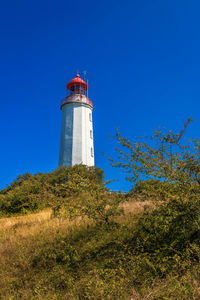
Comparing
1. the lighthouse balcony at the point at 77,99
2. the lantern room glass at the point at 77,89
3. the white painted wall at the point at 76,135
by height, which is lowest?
the white painted wall at the point at 76,135

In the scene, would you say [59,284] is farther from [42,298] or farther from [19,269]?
[19,269]

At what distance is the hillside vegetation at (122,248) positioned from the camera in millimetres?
3771

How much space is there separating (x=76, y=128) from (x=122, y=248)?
21382 mm

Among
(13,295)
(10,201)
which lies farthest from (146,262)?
(10,201)

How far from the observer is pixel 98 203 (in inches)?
233

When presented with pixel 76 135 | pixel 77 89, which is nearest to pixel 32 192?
pixel 76 135

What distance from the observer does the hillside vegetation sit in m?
3.77

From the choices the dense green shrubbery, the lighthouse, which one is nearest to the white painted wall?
the lighthouse

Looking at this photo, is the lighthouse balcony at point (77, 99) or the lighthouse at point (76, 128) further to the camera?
the lighthouse balcony at point (77, 99)

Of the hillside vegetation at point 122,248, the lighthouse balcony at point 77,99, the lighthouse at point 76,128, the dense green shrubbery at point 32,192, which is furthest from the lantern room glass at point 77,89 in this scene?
the hillside vegetation at point 122,248

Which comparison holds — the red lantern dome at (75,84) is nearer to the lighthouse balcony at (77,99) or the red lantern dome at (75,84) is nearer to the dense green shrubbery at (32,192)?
the lighthouse balcony at (77,99)

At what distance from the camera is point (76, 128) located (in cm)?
2588

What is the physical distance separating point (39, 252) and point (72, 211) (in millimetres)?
1349

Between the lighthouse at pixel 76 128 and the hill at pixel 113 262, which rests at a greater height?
the lighthouse at pixel 76 128
